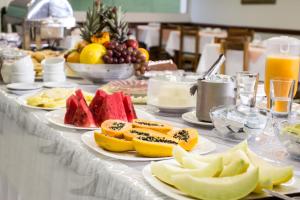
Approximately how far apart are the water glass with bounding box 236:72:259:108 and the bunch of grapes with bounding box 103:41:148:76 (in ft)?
2.14

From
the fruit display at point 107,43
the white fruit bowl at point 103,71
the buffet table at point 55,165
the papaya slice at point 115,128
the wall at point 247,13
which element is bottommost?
the buffet table at point 55,165

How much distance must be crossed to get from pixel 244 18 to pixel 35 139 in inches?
229

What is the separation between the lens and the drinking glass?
1.14m

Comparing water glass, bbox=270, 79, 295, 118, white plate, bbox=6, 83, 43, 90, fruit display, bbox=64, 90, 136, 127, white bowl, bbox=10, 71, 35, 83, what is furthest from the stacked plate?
water glass, bbox=270, 79, 295, 118

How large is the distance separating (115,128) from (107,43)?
2.86 feet

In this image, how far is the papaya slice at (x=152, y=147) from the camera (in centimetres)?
89

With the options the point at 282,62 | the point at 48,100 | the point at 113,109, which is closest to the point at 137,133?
the point at 113,109

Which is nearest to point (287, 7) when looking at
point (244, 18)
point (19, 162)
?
point (244, 18)

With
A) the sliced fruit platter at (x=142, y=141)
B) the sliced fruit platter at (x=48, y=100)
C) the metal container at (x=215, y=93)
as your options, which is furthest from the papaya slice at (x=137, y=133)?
the sliced fruit platter at (x=48, y=100)

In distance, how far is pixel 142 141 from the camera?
0.89m

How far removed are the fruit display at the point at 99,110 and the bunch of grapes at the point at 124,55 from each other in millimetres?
548

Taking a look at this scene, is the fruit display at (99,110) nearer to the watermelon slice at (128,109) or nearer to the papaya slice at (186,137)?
the watermelon slice at (128,109)

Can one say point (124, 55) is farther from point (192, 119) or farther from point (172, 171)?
point (172, 171)

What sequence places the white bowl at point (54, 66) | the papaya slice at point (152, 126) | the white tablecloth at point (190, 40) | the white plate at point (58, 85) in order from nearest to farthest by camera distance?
the papaya slice at point (152, 126)
the white plate at point (58, 85)
the white bowl at point (54, 66)
the white tablecloth at point (190, 40)
